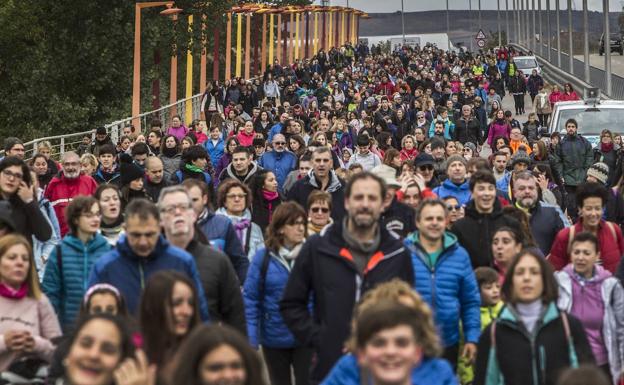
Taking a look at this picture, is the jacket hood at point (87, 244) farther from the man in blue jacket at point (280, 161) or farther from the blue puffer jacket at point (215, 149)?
the blue puffer jacket at point (215, 149)

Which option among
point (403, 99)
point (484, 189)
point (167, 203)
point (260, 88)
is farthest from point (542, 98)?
point (167, 203)

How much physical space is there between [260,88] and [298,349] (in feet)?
138

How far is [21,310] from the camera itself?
9.29m

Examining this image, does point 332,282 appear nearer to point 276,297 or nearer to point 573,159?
point 276,297

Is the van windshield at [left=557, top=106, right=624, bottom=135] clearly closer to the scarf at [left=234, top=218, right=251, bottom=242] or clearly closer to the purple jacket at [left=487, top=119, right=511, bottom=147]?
the purple jacket at [left=487, top=119, right=511, bottom=147]

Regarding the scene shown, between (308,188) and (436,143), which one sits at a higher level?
(436,143)

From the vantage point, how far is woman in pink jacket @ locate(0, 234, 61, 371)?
9125 millimetres

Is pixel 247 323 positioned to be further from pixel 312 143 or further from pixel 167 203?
pixel 312 143

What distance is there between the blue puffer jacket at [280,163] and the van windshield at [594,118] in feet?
33.2

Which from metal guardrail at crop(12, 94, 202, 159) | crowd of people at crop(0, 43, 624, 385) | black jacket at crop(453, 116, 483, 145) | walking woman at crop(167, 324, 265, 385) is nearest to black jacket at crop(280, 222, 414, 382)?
crowd of people at crop(0, 43, 624, 385)

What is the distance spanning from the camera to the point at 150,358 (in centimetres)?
720

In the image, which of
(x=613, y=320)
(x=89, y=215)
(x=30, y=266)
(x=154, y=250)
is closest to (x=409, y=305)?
(x=154, y=250)

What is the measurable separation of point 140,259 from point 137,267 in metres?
0.05

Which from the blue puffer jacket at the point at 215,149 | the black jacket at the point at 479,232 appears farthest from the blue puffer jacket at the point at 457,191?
the blue puffer jacket at the point at 215,149
